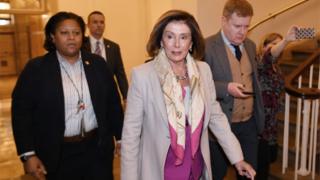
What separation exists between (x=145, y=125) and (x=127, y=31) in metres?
5.10

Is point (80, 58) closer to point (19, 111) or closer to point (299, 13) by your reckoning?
point (19, 111)

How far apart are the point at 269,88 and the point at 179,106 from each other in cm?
137

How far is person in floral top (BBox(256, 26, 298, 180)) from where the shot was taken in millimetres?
2654

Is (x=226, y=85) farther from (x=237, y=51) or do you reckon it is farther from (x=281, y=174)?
(x=281, y=174)

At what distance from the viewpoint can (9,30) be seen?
9.39m

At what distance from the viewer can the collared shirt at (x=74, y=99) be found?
2059 millimetres

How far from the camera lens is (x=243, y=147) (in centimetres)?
243

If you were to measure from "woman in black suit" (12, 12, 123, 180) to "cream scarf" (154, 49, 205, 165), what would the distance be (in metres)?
0.67

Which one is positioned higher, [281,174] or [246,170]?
[246,170]

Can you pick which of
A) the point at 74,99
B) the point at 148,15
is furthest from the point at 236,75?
the point at 148,15

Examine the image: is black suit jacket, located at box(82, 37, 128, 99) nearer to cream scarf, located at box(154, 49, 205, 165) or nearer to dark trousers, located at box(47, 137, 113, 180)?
dark trousers, located at box(47, 137, 113, 180)

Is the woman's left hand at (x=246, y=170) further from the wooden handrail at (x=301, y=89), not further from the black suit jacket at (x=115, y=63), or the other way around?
the black suit jacket at (x=115, y=63)

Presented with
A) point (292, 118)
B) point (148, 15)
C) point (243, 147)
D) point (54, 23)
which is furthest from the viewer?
point (148, 15)

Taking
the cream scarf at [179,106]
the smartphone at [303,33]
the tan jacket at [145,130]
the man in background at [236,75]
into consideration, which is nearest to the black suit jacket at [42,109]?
the tan jacket at [145,130]
